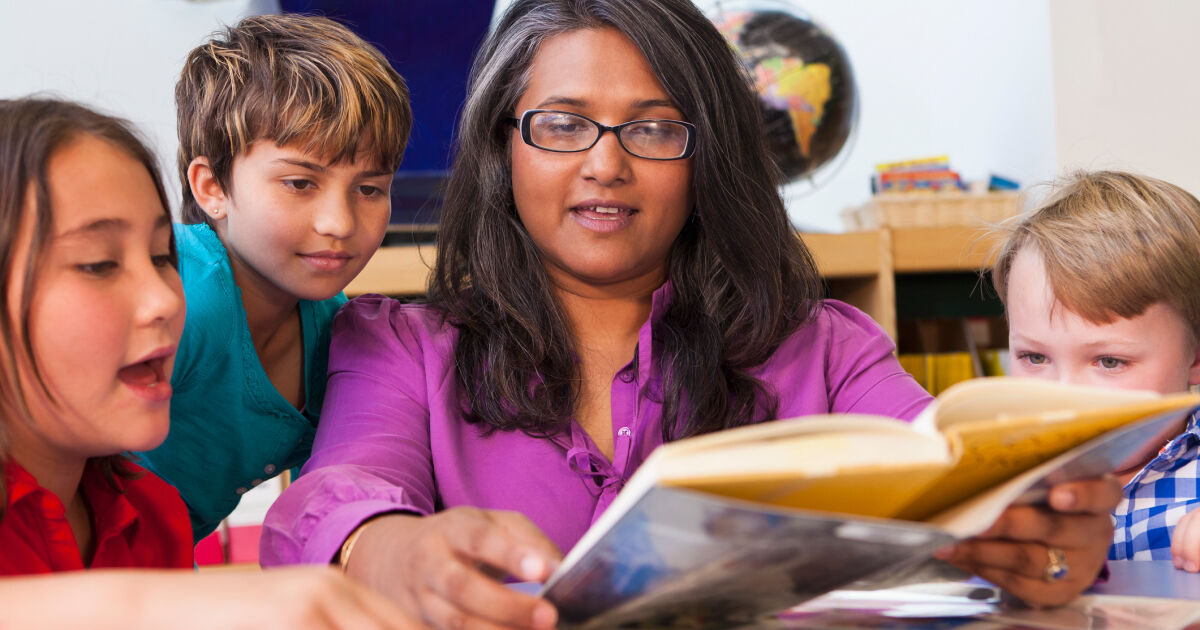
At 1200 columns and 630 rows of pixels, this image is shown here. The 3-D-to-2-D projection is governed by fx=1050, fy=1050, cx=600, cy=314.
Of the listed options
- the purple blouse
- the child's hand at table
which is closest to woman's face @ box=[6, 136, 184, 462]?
the purple blouse

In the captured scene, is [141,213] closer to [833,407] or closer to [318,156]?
[318,156]

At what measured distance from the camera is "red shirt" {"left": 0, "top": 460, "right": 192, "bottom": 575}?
686 millimetres

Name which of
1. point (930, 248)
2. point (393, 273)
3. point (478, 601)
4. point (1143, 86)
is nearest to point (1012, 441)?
point (478, 601)

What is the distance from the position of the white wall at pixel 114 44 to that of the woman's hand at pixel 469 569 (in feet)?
7.11

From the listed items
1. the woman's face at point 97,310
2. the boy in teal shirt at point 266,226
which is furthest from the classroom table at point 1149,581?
the boy in teal shirt at point 266,226

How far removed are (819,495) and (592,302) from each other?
0.69m

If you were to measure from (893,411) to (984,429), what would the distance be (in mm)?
555

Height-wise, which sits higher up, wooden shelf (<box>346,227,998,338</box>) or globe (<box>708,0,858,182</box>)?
globe (<box>708,0,858,182</box>)

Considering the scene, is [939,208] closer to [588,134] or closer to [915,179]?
[915,179]

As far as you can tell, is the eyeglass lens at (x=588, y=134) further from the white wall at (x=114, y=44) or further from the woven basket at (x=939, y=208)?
the white wall at (x=114, y=44)

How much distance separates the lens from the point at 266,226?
3.59ft

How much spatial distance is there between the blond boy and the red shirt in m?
0.88

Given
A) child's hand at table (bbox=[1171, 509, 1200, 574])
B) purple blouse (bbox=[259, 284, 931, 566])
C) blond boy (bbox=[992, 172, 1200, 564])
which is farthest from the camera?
blond boy (bbox=[992, 172, 1200, 564])

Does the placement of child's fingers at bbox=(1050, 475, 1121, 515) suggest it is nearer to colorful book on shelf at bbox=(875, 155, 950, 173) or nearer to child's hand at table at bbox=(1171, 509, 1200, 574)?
child's hand at table at bbox=(1171, 509, 1200, 574)
